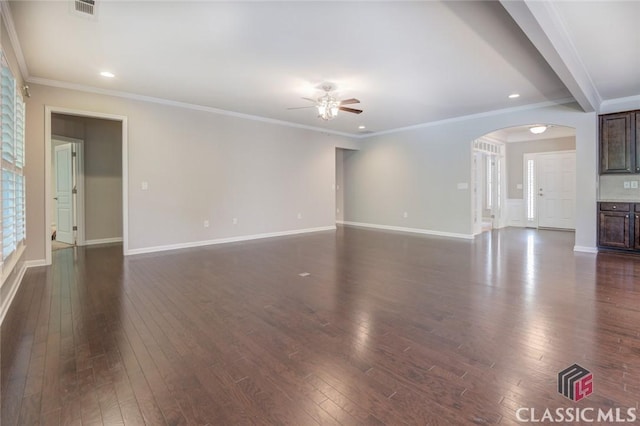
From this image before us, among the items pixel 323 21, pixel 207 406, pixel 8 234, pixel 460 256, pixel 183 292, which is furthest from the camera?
pixel 460 256

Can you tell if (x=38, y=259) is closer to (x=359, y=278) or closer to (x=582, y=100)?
(x=359, y=278)

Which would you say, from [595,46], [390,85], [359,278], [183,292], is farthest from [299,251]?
[595,46]

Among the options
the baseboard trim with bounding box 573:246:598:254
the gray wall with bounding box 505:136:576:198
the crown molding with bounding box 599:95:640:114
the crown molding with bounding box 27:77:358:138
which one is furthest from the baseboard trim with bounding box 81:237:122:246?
the gray wall with bounding box 505:136:576:198

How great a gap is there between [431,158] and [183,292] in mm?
6430

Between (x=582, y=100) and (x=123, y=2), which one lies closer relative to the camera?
(x=123, y=2)

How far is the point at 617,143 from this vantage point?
5355mm

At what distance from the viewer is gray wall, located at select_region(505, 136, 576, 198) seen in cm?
863

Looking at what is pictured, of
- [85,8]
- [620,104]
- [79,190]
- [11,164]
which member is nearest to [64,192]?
[79,190]

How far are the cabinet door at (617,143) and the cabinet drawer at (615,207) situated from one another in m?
0.57

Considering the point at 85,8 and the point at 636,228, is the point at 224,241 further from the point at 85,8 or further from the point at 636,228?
the point at 636,228

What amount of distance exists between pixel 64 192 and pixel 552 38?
27.5ft

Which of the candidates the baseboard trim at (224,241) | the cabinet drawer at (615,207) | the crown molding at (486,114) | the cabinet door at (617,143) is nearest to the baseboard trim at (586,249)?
the cabinet drawer at (615,207)

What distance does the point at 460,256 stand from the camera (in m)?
5.21

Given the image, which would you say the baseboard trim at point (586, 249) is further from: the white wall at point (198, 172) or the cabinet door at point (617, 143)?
the white wall at point (198, 172)
